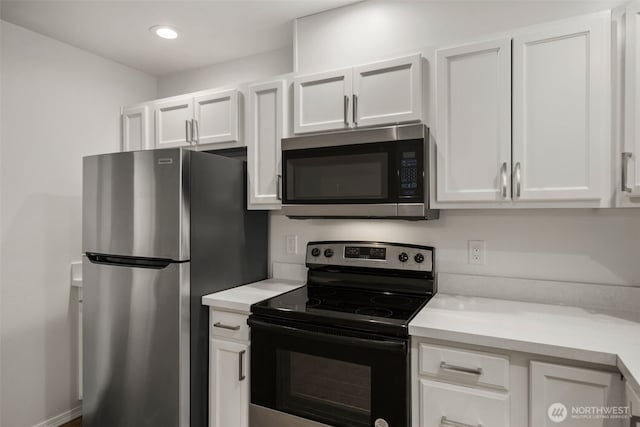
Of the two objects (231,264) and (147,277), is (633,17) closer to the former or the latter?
(231,264)

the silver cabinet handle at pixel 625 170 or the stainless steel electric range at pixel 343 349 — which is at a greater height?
the silver cabinet handle at pixel 625 170

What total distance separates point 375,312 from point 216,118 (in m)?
1.56

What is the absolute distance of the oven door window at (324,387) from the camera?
1.49 m

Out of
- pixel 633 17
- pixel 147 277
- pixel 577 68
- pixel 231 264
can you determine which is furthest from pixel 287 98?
pixel 633 17

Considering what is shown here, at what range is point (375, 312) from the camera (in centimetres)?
162

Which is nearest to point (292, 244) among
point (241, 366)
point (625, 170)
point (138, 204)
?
point (241, 366)

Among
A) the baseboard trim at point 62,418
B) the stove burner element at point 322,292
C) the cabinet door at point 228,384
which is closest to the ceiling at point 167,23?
the stove burner element at point 322,292

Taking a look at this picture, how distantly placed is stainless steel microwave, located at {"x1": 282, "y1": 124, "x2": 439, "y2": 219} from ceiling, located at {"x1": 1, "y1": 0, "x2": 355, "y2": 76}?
2.73 ft

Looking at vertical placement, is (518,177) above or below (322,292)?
above

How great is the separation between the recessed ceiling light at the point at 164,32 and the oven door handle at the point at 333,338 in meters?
1.87

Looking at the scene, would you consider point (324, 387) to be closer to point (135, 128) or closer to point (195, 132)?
point (195, 132)

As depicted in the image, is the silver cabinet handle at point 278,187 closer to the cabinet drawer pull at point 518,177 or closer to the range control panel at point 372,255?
the range control panel at point 372,255

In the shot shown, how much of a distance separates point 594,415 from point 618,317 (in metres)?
0.51

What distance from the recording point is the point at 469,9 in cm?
187
